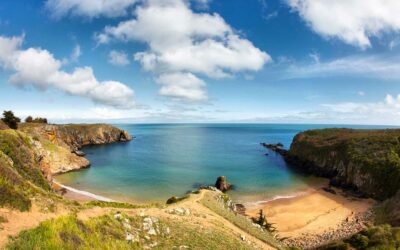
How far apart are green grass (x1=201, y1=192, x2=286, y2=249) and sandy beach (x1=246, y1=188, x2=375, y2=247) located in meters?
7.75

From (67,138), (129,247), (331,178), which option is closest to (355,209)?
(331,178)

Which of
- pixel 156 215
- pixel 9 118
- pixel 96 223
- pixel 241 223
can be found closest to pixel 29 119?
pixel 9 118

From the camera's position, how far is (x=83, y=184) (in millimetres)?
68188

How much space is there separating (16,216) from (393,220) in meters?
47.1

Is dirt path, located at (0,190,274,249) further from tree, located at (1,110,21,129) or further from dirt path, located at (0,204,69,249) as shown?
tree, located at (1,110,21,129)

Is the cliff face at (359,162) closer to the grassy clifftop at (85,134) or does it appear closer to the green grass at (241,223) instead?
the green grass at (241,223)

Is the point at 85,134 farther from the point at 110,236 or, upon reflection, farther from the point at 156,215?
the point at 110,236

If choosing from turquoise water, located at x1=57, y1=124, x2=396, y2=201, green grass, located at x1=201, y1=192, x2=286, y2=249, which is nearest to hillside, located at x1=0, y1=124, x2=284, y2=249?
green grass, located at x1=201, y1=192, x2=286, y2=249

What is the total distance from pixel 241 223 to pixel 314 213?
→ 2431cm

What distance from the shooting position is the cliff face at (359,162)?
203ft

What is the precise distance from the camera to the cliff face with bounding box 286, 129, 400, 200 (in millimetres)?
61875

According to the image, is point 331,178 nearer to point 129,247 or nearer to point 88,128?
point 129,247

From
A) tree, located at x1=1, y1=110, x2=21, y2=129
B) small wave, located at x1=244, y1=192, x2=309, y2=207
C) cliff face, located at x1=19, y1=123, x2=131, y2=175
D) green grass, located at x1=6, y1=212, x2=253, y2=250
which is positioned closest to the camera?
green grass, located at x1=6, y1=212, x2=253, y2=250

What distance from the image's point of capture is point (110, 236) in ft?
60.1
